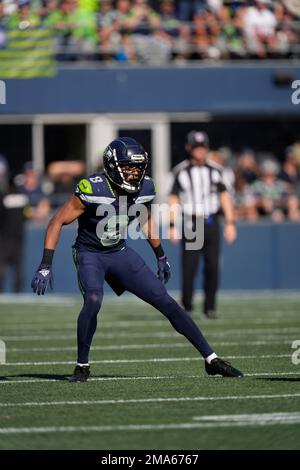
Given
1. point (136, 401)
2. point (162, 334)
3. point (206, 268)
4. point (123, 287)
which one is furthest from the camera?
point (206, 268)

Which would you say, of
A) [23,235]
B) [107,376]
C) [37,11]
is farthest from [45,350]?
[37,11]

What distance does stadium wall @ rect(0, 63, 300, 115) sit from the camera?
1898 centimetres

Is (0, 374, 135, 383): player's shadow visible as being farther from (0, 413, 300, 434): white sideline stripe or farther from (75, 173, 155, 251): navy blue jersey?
(0, 413, 300, 434): white sideline stripe

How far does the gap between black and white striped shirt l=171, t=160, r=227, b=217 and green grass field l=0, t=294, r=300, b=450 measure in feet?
4.25

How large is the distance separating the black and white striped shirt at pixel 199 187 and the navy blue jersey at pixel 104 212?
510 cm

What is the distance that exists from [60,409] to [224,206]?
21.9ft

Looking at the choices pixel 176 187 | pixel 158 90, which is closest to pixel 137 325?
pixel 176 187

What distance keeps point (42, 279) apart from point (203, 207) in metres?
5.67

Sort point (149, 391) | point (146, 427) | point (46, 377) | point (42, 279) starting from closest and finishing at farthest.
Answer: point (146, 427)
point (149, 391)
point (42, 279)
point (46, 377)

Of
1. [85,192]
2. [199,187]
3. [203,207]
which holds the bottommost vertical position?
[85,192]

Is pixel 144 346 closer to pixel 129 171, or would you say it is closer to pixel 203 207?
pixel 129 171

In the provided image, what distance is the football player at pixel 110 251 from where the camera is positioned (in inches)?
289

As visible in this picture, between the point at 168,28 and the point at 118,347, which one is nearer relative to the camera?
the point at 118,347

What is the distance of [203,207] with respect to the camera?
12750mm
